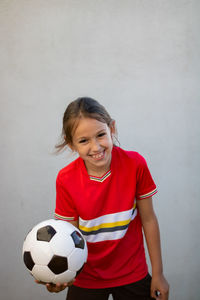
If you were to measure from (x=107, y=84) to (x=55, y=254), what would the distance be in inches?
41.8

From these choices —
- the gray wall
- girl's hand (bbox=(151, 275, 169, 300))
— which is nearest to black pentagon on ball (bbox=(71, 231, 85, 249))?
girl's hand (bbox=(151, 275, 169, 300))

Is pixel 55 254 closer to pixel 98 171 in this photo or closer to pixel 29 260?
pixel 29 260

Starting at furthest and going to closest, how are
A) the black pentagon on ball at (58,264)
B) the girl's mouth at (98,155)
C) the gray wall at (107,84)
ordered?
the gray wall at (107,84) → the girl's mouth at (98,155) → the black pentagon on ball at (58,264)

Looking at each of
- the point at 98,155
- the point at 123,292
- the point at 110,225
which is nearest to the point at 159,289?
the point at 123,292

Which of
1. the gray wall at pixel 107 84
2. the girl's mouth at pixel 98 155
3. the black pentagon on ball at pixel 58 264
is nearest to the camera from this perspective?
the black pentagon on ball at pixel 58 264

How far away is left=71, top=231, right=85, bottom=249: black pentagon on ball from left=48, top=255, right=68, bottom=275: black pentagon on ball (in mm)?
67

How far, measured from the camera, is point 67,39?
73.8 inches

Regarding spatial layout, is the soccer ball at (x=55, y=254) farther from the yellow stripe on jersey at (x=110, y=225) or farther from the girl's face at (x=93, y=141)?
the girl's face at (x=93, y=141)

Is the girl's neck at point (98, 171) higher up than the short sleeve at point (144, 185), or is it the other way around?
the girl's neck at point (98, 171)

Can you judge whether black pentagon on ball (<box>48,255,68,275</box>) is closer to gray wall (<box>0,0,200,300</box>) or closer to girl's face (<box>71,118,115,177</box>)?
girl's face (<box>71,118,115,177</box>)

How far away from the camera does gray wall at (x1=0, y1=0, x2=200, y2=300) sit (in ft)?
6.11

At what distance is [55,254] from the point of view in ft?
3.78

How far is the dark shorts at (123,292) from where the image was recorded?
4.28ft

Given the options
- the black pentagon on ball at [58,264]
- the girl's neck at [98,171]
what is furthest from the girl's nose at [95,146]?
the black pentagon on ball at [58,264]
